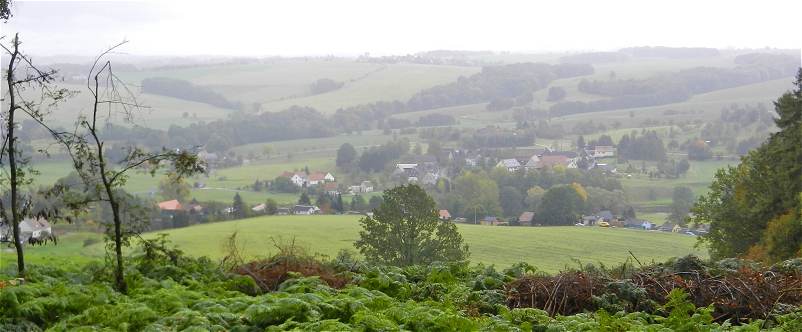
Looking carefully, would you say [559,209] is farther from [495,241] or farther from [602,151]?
[602,151]

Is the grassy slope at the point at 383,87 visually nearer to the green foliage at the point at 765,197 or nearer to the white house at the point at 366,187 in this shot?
the white house at the point at 366,187

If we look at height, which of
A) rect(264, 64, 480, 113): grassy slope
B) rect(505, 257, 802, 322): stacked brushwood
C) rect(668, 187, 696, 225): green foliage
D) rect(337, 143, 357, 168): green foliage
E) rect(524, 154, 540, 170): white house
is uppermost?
rect(264, 64, 480, 113): grassy slope

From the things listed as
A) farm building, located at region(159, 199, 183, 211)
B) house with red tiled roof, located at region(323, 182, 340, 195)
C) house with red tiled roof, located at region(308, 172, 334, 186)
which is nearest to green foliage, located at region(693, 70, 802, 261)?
farm building, located at region(159, 199, 183, 211)

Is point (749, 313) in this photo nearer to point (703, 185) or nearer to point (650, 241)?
point (650, 241)

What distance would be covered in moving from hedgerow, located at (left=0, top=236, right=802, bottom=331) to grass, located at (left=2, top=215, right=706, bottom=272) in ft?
72.7

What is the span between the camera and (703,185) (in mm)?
71875

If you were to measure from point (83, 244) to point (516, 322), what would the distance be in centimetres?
3742

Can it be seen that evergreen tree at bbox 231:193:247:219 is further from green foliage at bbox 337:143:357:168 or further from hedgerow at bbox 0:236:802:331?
hedgerow at bbox 0:236:802:331

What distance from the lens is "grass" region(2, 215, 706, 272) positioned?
3816 cm

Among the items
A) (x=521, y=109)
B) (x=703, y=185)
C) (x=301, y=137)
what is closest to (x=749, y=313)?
(x=703, y=185)

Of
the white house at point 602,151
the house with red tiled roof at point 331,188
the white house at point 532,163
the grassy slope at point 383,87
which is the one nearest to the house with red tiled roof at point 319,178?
the house with red tiled roof at point 331,188

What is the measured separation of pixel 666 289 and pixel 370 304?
4.84 metres

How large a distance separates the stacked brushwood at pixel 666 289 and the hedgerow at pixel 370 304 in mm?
33

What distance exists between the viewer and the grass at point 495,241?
38.2 meters
